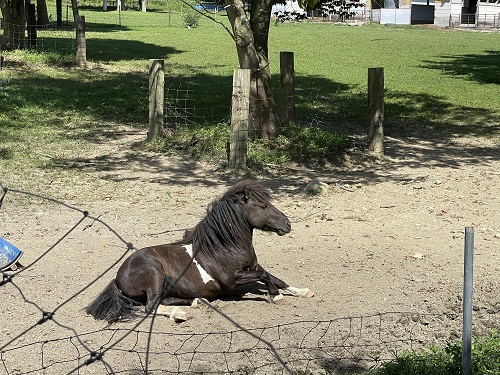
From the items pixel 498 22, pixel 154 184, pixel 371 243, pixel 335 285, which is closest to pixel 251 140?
pixel 154 184

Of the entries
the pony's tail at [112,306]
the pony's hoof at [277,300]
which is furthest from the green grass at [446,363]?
the pony's tail at [112,306]

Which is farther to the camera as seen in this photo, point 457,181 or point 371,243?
point 457,181

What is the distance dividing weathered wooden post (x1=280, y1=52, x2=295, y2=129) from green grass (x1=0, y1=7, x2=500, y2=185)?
0.54 metres

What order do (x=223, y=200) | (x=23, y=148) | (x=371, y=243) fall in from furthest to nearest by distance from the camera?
1. (x=23, y=148)
2. (x=371, y=243)
3. (x=223, y=200)

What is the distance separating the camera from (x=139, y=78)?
19328 millimetres

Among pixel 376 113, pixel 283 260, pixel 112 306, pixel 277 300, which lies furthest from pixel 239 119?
pixel 112 306

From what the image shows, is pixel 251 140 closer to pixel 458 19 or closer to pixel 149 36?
pixel 149 36

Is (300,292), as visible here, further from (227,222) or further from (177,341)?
(177,341)

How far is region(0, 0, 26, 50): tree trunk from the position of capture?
2184cm

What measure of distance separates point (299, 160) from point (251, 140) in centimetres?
104

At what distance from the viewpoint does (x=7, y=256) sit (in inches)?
264

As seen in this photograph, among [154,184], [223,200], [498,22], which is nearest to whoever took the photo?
[223,200]

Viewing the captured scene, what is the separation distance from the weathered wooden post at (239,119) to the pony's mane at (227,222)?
14.6 ft

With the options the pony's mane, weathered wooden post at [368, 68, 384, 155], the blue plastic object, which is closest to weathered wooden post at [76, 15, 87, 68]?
weathered wooden post at [368, 68, 384, 155]
